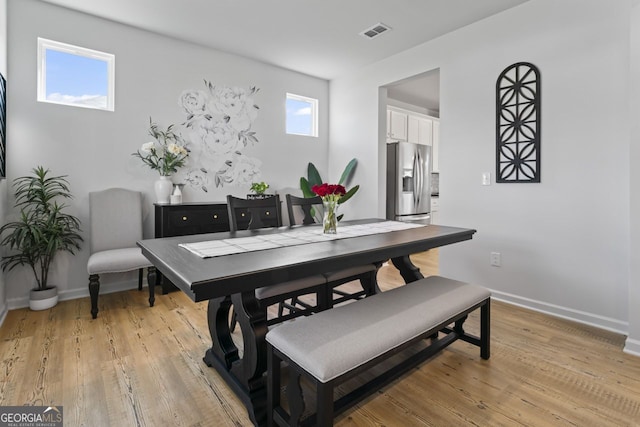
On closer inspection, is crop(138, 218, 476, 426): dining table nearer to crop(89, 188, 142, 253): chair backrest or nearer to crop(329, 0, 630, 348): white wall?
crop(329, 0, 630, 348): white wall

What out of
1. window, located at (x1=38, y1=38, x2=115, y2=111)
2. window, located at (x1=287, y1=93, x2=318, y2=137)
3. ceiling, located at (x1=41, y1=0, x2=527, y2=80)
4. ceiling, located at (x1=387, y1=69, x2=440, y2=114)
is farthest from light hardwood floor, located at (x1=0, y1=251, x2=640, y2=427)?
ceiling, located at (x1=387, y1=69, x2=440, y2=114)

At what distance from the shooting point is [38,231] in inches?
106

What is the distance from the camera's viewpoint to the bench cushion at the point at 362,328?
1.22m

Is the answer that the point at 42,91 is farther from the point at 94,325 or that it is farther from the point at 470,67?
the point at 470,67

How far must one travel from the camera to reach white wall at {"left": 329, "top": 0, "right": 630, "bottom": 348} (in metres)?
2.43

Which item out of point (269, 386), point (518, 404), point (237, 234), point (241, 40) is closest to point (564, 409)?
point (518, 404)

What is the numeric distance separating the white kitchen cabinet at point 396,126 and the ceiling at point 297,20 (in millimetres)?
1569

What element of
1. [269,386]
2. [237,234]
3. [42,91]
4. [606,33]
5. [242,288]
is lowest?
[269,386]

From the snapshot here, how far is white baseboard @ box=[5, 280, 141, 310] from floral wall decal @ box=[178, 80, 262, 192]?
1289mm

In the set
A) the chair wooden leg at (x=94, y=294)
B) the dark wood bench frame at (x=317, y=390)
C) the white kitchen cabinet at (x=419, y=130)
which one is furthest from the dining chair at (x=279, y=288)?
the white kitchen cabinet at (x=419, y=130)

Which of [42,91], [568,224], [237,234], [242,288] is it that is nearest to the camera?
[242,288]

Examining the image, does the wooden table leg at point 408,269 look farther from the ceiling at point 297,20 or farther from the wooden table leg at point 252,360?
the ceiling at point 297,20

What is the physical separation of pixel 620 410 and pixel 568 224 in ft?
4.99

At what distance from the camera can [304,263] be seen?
1.35 meters
